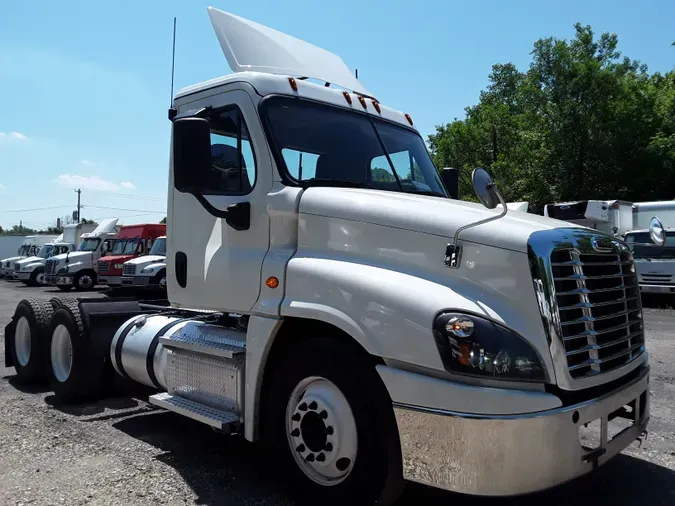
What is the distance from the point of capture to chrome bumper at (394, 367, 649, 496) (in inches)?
113

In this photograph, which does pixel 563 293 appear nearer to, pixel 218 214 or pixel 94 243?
pixel 218 214

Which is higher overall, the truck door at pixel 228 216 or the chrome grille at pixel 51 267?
the truck door at pixel 228 216

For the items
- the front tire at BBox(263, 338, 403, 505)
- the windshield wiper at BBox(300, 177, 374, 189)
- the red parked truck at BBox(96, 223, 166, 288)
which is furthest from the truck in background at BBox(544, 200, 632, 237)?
the front tire at BBox(263, 338, 403, 505)

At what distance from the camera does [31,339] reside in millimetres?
7000

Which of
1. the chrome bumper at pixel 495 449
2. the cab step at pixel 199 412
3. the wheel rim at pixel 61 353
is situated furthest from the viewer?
the wheel rim at pixel 61 353

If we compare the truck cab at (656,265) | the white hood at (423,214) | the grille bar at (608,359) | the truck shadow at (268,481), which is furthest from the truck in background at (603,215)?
the white hood at (423,214)

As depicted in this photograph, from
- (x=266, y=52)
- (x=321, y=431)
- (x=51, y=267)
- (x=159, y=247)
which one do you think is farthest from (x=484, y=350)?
(x=51, y=267)

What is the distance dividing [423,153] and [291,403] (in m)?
2.42

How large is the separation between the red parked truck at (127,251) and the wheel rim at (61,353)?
17.9 m

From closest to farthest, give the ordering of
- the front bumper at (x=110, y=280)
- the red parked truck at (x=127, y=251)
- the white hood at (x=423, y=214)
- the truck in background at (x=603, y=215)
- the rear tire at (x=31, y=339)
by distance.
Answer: the white hood at (x=423, y=214), the rear tire at (x=31, y=339), the truck in background at (x=603, y=215), the front bumper at (x=110, y=280), the red parked truck at (x=127, y=251)

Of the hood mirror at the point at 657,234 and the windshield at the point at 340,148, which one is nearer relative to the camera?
the windshield at the point at 340,148

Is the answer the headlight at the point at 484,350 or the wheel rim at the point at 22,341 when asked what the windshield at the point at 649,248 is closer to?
the wheel rim at the point at 22,341

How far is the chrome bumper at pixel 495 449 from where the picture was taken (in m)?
2.87

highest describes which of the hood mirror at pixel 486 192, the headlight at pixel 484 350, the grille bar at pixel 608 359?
the hood mirror at pixel 486 192
